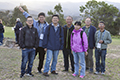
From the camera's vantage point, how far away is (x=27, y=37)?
3.94m

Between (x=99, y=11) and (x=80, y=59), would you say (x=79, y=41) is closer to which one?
(x=80, y=59)

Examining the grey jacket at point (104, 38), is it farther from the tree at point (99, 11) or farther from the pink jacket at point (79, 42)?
the tree at point (99, 11)

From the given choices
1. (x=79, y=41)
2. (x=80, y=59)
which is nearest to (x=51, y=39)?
(x=79, y=41)

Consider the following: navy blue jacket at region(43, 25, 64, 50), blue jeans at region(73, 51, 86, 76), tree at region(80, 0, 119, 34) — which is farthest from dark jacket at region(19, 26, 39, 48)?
tree at region(80, 0, 119, 34)

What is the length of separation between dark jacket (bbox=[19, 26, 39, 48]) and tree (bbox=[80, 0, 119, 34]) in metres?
37.6

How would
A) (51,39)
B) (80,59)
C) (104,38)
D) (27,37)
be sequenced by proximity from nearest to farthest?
1. (27,37)
2. (51,39)
3. (80,59)
4. (104,38)

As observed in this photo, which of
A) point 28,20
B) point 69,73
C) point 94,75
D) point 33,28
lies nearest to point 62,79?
point 69,73

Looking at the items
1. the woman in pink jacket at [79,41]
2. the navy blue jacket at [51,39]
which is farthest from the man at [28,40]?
the woman in pink jacket at [79,41]

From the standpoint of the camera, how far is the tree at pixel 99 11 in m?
39.6

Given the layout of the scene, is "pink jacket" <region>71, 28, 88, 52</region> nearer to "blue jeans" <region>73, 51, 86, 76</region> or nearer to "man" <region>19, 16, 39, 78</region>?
"blue jeans" <region>73, 51, 86, 76</region>

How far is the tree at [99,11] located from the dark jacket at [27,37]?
37562mm

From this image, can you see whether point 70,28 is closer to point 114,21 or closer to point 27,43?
point 27,43

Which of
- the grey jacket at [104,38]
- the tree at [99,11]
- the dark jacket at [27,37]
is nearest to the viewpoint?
A: the dark jacket at [27,37]

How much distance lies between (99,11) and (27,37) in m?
39.1
